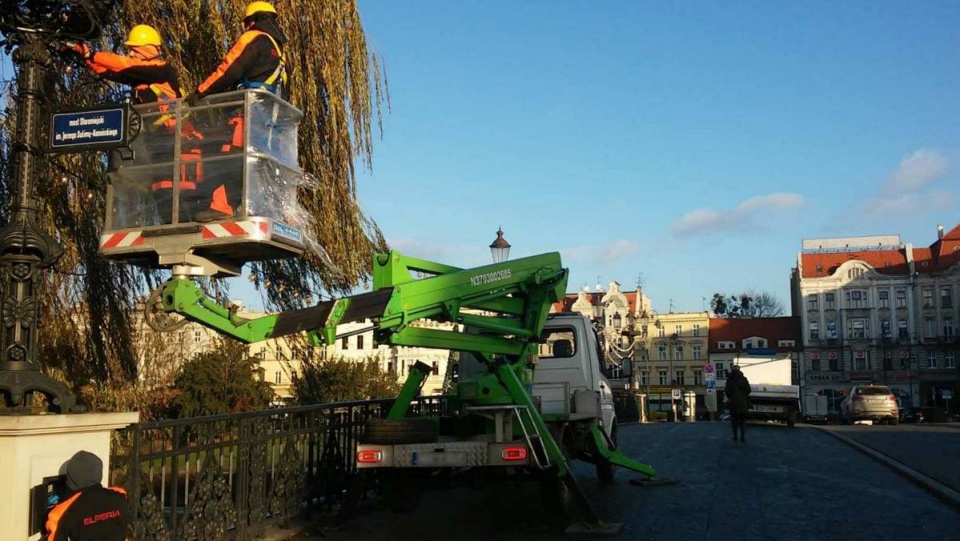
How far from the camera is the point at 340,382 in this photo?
33312 mm

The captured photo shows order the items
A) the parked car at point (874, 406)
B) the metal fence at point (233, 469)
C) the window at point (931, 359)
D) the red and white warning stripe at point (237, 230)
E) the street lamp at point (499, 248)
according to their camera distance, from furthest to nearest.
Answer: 1. the window at point (931, 359)
2. the parked car at point (874, 406)
3. the street lamp at point (499, 248)
4. the metal fence at point (233, 469)
5. the red and white warning stripe at point (237, 230)

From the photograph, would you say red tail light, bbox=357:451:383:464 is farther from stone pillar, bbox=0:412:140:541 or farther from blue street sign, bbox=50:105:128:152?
blue street sign, bbox=50:105:128:152

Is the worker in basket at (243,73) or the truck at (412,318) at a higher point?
the worker in basket at (243,73)

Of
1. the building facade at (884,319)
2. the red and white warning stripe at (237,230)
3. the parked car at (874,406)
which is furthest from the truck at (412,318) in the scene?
the building facade at (884,319)

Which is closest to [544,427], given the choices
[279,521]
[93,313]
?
[279,521]

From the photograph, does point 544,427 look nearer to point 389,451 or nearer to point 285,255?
point 389,451

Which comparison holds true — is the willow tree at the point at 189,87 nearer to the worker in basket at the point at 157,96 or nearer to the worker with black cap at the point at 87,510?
the worker in basket at the point at 157,96

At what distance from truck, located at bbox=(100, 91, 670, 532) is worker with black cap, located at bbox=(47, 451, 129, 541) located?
5.71 ft

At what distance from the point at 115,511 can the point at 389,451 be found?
4.71 meters

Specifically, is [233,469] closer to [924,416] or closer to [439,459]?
[439,459]

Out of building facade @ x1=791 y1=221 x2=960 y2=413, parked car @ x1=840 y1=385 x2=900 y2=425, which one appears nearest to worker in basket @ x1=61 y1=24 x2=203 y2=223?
parked car @ x1=840 y1=385 x2=900 y2=425

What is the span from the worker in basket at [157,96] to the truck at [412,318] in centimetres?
4

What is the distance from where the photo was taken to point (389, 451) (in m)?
8.90

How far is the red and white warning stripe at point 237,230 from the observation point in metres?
5.49
